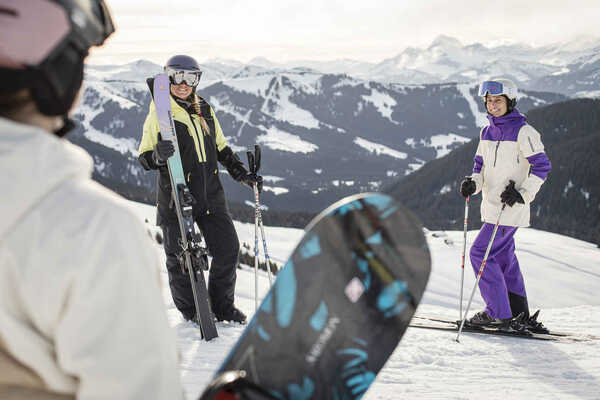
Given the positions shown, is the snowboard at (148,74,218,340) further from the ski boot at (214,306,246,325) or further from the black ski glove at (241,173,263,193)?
the black ski glove at (241,173,263,193)

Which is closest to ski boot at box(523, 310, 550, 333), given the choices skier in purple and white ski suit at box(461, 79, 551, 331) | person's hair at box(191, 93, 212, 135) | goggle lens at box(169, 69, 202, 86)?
skier in purple and white ski suit at box(461, 79, 551, 331)

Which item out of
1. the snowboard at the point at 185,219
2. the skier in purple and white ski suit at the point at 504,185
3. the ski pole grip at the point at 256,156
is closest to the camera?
the snowboard at the point at 185,219

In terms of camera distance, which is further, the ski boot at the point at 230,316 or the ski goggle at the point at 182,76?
the ski boot at the point at 230,316

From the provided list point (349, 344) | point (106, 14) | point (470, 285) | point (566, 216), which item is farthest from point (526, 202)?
point (566, 216)

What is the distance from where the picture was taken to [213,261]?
3811 mm

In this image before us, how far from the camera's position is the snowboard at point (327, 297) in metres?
1.29

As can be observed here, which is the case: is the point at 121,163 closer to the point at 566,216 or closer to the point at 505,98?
the point at 566,216

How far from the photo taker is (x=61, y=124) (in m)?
0.95

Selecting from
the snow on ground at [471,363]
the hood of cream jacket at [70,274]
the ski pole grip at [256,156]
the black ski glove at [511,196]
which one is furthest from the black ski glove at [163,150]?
the black ski glove at [511,196]

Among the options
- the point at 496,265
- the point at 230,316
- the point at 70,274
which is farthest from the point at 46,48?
the point at 496,265

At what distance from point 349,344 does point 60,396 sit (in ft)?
2.53

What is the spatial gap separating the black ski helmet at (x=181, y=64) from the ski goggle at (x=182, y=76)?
1.0 inches

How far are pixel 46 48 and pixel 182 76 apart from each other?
2807mm

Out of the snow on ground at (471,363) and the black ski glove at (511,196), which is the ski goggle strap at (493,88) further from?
the snow on ground at (471,363)
